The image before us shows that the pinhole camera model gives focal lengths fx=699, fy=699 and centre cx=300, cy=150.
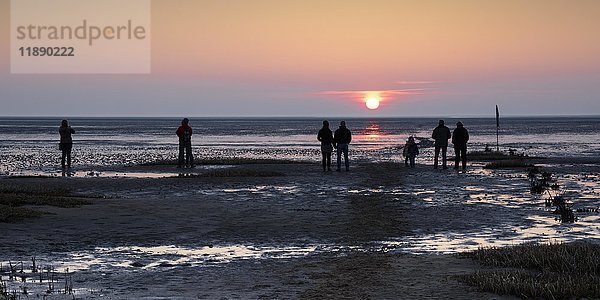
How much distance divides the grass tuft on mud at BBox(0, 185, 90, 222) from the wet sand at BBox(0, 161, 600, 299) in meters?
0.46

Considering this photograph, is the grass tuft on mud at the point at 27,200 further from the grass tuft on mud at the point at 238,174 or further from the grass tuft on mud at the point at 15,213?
the grass tuft on mud at the point at 238,174

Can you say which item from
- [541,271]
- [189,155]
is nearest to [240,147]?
[189,155]

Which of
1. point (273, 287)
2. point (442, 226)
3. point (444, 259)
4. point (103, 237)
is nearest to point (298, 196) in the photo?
point (442, 226)

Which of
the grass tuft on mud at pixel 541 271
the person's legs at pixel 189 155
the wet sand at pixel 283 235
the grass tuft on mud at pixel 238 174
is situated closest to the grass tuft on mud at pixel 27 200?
the wet sand at pixel 283 235

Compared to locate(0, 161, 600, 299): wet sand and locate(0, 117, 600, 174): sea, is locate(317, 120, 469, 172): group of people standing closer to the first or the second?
locate(0, 161, 600, 299): wet sand

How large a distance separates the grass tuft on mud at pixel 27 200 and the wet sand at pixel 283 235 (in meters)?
0.46

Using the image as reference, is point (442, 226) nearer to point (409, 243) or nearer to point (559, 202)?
point (409, 243)

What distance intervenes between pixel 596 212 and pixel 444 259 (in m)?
6.79

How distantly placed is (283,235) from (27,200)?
23.6ft

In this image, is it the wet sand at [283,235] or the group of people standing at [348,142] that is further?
the group of people standing at [348,142]

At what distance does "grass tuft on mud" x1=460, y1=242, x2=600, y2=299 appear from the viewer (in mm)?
7910

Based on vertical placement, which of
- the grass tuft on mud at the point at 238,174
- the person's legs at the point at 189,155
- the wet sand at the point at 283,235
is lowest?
the wet sand at the point at 283,235

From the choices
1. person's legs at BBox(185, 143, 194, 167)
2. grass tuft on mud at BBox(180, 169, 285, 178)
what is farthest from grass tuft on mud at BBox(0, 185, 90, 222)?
person's legs at BBox(185, 143, 194, 167)

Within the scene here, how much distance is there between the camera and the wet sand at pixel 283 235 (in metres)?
8.73
